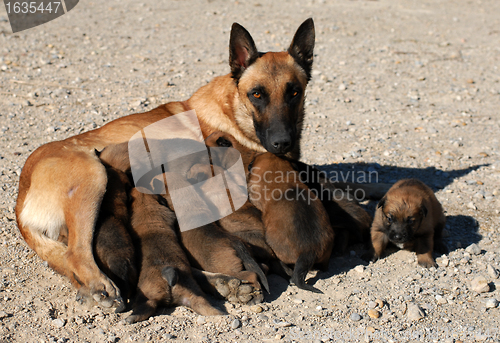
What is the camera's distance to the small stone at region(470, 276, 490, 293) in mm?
3744

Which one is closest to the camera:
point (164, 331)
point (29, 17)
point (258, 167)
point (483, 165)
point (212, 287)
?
point (164, 331)

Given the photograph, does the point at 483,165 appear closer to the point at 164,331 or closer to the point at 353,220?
the point at 353,220

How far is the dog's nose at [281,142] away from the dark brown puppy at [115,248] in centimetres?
147

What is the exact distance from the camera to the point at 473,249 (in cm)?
427

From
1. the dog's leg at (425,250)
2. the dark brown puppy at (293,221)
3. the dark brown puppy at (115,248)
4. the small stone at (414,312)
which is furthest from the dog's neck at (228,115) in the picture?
the small stone at (414,312)

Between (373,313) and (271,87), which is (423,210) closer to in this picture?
(373,313)

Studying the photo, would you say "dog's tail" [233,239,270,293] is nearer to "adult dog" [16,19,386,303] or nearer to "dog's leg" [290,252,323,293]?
"dog's leg" [290,252,323,293]

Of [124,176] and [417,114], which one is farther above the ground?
[124,176]


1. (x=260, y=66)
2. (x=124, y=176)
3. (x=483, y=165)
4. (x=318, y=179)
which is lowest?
(x=483, y=165)

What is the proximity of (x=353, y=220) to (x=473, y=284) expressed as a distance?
1.14 m

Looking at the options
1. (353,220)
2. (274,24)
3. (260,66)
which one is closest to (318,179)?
(353,220)

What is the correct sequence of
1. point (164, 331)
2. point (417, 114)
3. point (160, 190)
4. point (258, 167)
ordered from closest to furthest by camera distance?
point (164, 331), point (160, 190), point (258, 167), point (417, 114)

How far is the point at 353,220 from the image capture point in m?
4.36

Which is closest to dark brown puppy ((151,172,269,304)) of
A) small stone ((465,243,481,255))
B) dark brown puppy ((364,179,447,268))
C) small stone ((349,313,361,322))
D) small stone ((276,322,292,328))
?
small stone ((276,322,292,328))
